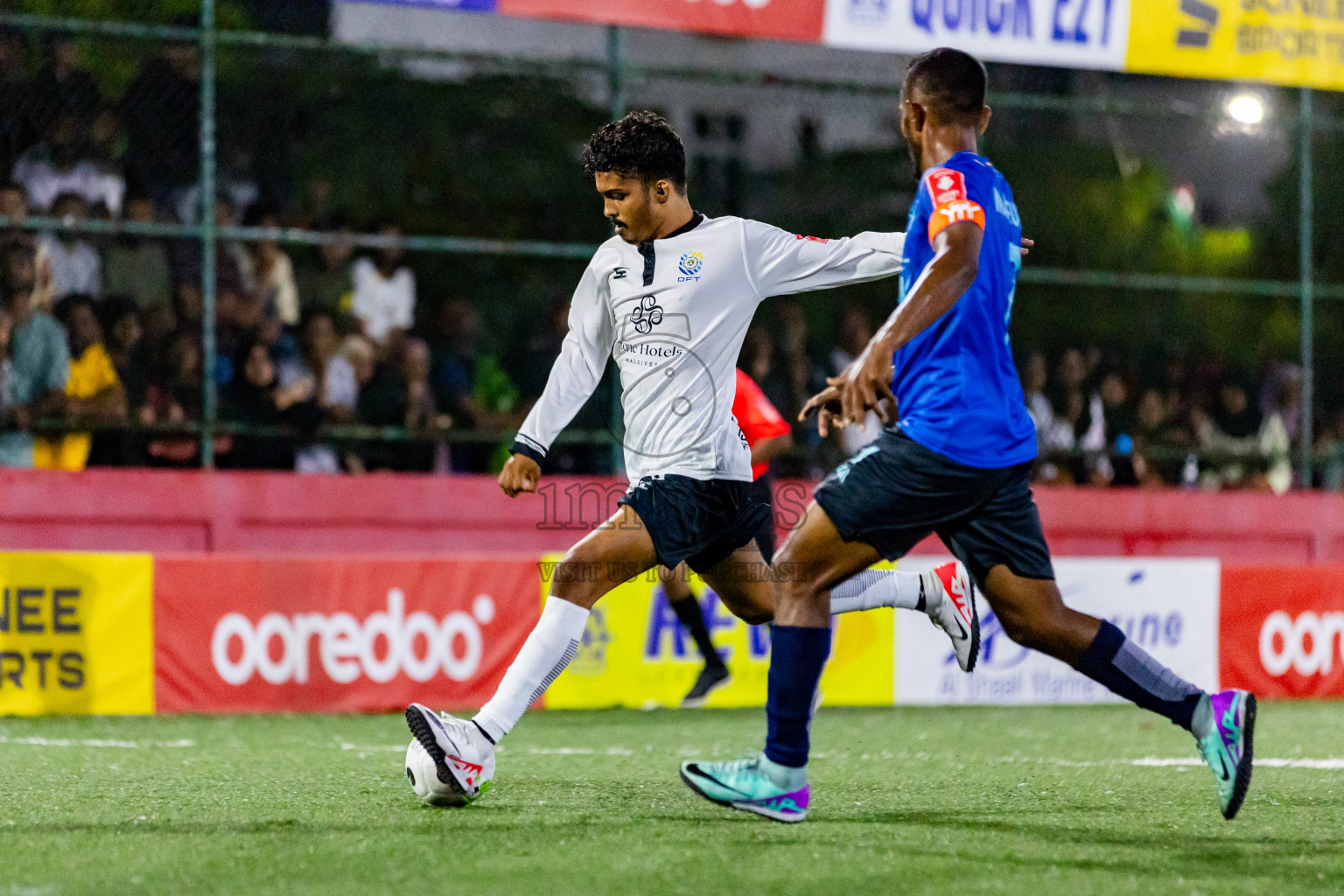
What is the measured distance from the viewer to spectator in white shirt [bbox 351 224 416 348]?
11.5 meters

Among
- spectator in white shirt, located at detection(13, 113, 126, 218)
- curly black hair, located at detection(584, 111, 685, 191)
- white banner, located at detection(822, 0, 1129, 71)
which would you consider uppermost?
white banner, located at detection(822, 0, 1129, 71)

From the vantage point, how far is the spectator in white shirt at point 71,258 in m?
10.4

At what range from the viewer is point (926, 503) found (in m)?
4.45

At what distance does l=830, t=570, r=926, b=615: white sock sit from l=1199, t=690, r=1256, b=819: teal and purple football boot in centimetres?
136

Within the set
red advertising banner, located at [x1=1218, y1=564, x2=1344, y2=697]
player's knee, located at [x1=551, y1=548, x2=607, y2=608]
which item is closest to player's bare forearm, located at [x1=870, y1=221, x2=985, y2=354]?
player's knee, located at [x1=551, y1=548, x2=607, y2=608]

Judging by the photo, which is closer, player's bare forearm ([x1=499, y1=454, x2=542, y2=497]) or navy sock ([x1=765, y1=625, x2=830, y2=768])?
navy sock ([x1=765, y1=625, x2=830, y2=768])

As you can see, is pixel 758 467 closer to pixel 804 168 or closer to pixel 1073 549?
pixel 1073 549

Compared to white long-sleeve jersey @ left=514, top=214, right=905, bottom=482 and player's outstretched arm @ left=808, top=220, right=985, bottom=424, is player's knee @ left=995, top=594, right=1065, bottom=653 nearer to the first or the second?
player's outstretched arm @ left=808, top=220, right=985, bottom=424

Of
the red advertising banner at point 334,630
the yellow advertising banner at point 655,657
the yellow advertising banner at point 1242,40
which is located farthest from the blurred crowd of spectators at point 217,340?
the yellow advertising banner at point 1242,40

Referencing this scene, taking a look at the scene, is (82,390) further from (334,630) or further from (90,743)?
(90,743)

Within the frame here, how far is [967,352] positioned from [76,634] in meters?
6.00

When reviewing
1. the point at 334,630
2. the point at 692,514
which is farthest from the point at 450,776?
the point at 334,630

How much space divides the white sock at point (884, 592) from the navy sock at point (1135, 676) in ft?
3.75

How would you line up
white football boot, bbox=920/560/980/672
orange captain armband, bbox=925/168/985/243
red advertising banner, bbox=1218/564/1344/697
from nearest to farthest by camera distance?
orange captain armband, bbox=925/168/985/243
white football boot, bbox=920/560/980/672
red advertising banner, bbox=1218/564/1344/697
